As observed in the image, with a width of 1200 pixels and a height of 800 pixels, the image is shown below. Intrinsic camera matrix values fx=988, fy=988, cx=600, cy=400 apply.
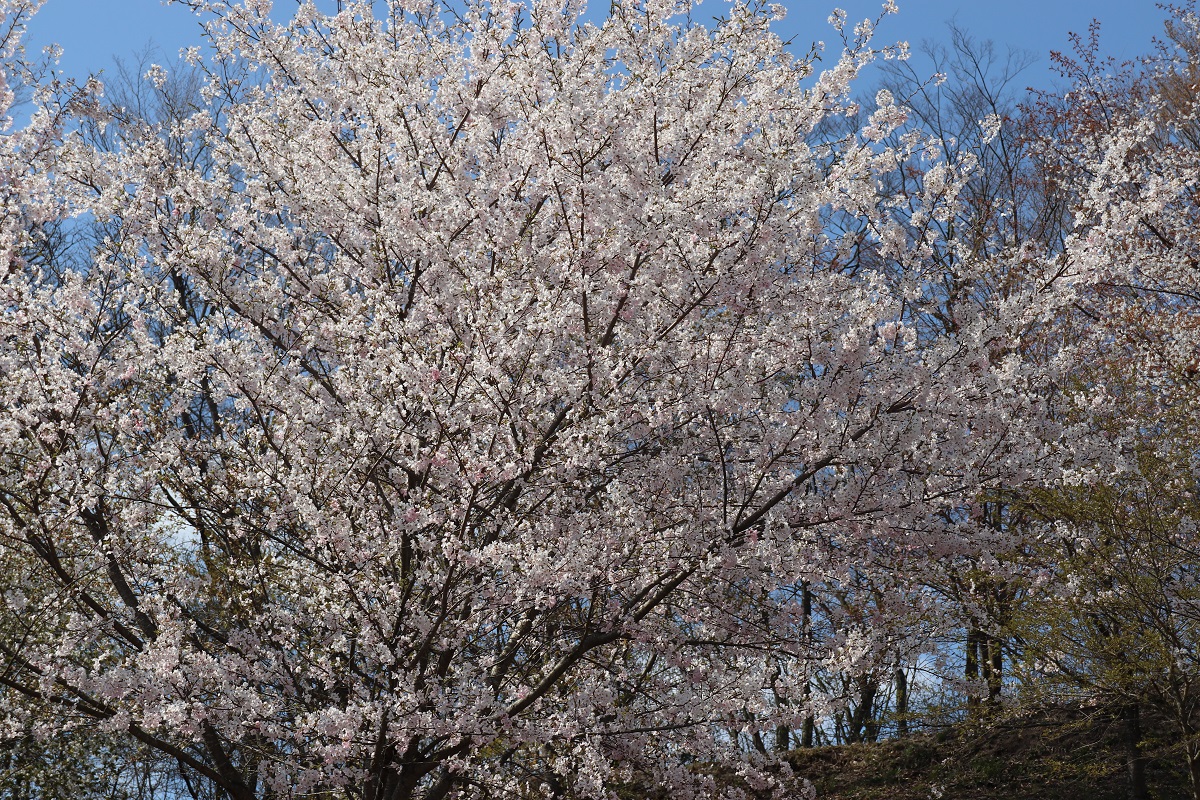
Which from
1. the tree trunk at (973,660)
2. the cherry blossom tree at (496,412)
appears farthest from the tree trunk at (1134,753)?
the cherry blossom tree at (496,412)

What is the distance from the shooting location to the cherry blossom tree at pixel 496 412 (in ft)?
18.8

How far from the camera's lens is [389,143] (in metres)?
7.43

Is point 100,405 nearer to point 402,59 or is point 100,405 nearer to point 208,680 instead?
point 208,680

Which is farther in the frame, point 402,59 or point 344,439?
point 402,59

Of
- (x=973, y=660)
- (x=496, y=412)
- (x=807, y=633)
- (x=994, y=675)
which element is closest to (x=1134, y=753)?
(x=994, y=675)

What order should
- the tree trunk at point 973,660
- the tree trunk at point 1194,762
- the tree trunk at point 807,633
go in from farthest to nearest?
the tree trunk at point 973,660, the tree trunk at point 1194,762, the tree trunk at point 807,633

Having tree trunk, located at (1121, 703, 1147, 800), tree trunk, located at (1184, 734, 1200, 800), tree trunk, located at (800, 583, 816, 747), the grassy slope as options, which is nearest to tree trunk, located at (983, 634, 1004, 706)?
the grassy slope

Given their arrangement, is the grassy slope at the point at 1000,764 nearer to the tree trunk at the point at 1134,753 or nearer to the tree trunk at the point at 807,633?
the tree trunk at the point at 1134,753

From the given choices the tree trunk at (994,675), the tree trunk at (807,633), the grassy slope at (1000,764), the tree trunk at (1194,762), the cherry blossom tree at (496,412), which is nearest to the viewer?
the cherry blossom tree at (496,412)

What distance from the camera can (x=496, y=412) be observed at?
590cm

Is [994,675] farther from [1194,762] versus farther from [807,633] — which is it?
[807,633]

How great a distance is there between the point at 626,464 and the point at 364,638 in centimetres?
219

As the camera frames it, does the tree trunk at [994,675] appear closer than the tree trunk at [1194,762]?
No

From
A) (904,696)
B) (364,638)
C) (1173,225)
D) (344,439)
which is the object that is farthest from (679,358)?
(904,696)
